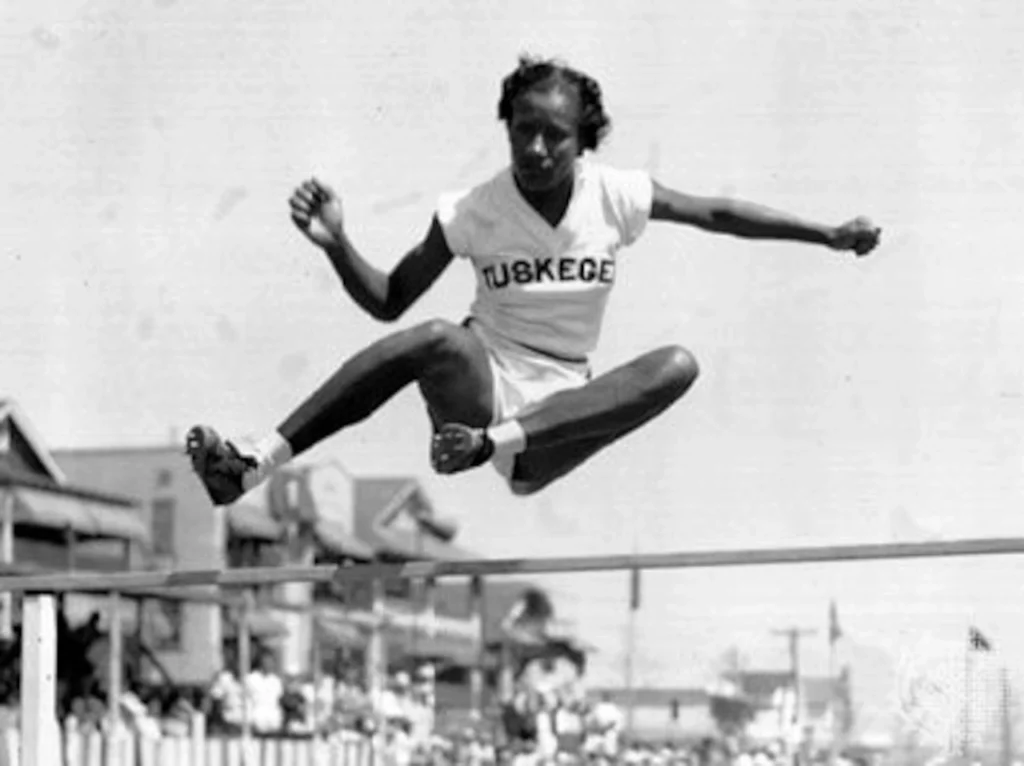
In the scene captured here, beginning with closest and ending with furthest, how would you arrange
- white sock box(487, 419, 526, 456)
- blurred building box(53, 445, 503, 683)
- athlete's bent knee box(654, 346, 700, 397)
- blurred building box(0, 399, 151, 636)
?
→ white sock box(487, 419, 526, 456) < athlete's bent knee box(654, 346, 700, 397) < blurred building box(0, 399, 151, 636) < blurred building box(53, 445, 503, 683)

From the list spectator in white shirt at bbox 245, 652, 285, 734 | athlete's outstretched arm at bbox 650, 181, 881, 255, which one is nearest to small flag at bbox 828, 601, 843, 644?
athlete's outstretched arm at bbox 650, 181, 881, 255

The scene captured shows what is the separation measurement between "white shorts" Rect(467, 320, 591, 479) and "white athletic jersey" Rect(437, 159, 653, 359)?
0.06 ft

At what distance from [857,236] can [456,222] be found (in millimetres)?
859

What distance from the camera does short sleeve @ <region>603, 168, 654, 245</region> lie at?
5.68 metres

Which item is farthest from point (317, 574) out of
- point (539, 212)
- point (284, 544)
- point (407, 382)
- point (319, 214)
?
point (284, 544)

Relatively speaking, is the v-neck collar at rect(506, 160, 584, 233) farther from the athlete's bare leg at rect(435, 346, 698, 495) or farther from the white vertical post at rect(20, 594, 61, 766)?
the white vertical post at rect(20, 594, 61, 766)

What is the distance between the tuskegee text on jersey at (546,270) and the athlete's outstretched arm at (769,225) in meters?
0.22

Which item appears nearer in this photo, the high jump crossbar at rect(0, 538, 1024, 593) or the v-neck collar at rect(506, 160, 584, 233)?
the high jump crossbar at rect(0, 538, 1024, 593)

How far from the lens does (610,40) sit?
637 centimetres

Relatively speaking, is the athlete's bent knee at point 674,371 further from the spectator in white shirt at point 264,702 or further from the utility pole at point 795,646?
the spectator in white shirt at point 264,702

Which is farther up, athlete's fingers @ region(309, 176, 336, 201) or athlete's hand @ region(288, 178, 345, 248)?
athlete's fingers @ region(309, 176, 336, 201)

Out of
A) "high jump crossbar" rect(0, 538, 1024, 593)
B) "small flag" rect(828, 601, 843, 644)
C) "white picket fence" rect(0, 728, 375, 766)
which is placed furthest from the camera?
"white picket fence" rect(0, 728, 375, 766)

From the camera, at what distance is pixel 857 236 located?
18.4 feet

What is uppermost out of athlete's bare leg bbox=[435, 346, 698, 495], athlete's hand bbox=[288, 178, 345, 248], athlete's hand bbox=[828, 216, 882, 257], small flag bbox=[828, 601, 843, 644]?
athlete's hand bbox=[288, 178, 345, 248]
